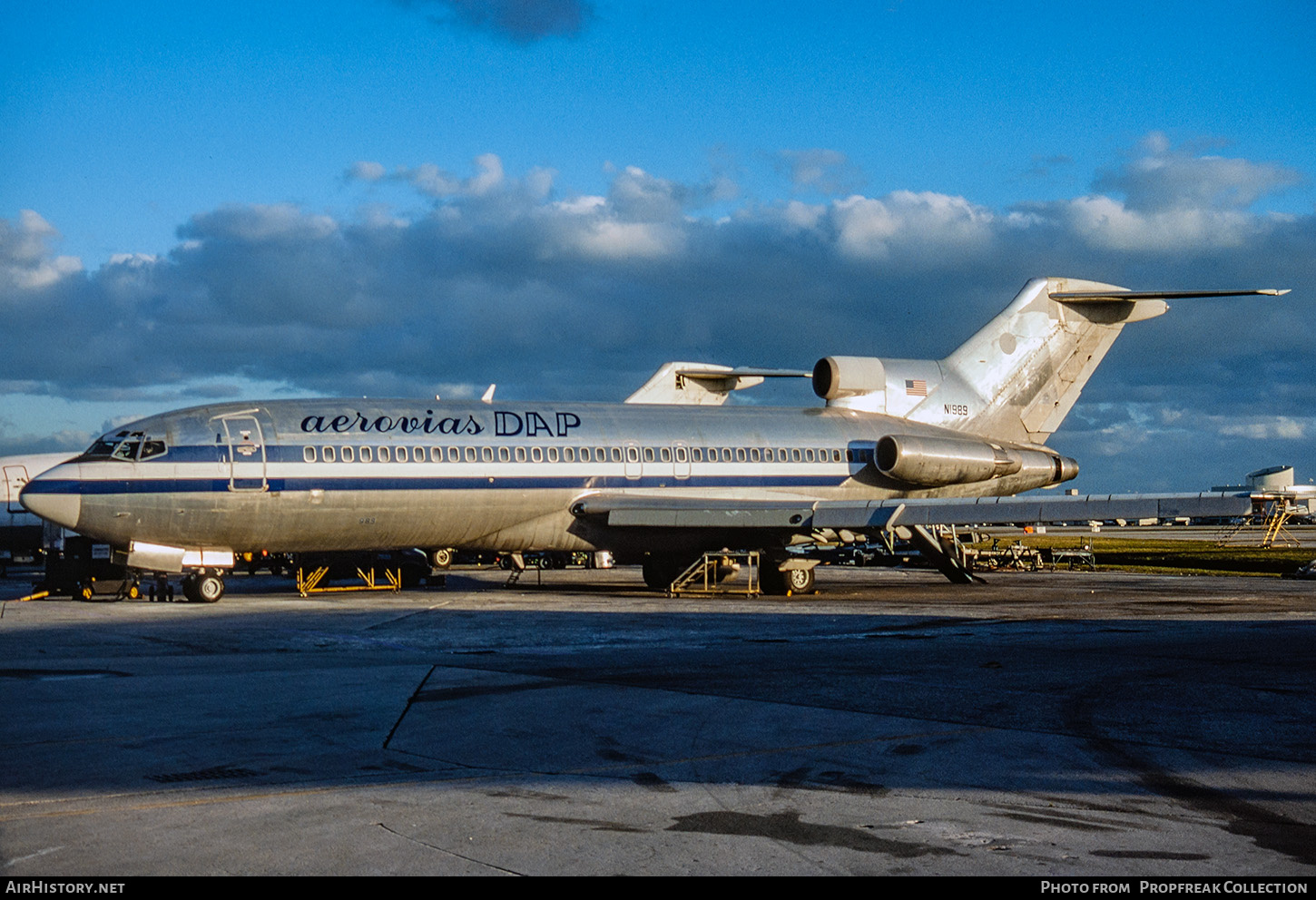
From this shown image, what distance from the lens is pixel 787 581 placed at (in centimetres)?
3095

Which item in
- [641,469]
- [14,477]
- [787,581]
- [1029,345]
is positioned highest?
[1029,345]

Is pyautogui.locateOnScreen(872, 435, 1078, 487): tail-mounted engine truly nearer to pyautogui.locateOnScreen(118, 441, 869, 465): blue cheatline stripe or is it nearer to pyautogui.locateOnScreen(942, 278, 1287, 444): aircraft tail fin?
pyautogui.locateOnScreen(942, 278, 1287, 444): aircraft tail fin

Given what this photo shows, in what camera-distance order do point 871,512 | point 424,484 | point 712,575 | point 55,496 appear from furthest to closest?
point 712,575 < point 871,512 < point 424,484 < point 55,496

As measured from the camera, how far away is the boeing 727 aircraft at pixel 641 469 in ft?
85.8

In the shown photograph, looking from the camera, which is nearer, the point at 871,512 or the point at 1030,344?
the point at 871,512

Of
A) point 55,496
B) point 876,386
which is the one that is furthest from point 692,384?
point 55,496

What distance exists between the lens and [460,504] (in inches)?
1129

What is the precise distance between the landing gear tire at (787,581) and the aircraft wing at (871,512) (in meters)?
1.26

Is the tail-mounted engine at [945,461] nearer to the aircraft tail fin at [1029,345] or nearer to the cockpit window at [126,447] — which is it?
the aircraft tail fin at [1029,345]

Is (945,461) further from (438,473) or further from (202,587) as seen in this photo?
(202,587)

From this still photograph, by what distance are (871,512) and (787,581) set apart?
9.60 feet

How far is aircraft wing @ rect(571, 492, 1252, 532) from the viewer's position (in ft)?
95.7

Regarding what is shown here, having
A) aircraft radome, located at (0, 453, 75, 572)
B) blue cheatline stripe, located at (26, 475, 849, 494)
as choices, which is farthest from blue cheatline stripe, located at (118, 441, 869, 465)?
aircraft radome, located at (0, 453, 75, 572)

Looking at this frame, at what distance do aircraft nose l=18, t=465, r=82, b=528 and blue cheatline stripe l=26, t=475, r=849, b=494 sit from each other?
0.06ft
